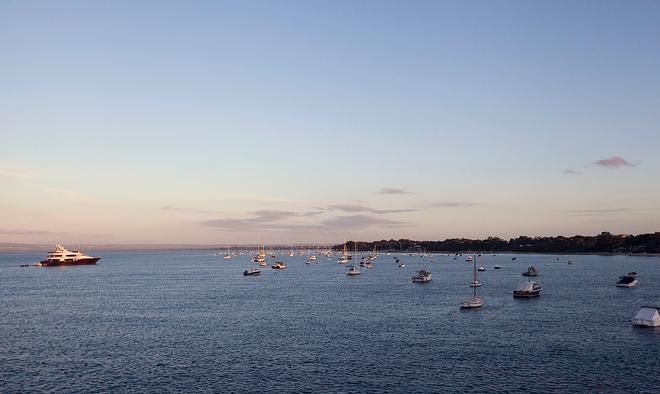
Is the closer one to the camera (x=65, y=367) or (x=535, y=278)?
(x=65, y=367)

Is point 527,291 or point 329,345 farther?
point 527,291

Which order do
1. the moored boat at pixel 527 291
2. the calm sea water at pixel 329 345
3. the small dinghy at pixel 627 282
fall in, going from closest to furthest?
the calm sea water at pixel 329 345 → the moored boat at pixel 527 291 → the small dinghy at pixel 627 282

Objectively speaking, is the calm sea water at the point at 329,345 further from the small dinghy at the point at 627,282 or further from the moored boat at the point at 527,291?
the small dinghy at the point at 627,282

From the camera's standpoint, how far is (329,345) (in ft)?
242

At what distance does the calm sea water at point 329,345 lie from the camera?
56781 mm

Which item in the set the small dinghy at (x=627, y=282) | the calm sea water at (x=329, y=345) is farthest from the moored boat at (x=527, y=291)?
the small dinghy at (x=627, y=282)

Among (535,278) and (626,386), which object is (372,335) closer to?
(626,386)

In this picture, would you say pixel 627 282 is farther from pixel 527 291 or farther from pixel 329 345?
pixel 329 345

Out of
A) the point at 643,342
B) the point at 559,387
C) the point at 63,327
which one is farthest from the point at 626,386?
the point at 63,327

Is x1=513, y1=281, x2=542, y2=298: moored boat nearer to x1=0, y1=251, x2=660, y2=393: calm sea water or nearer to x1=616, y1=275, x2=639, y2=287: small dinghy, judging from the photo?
x1=0, y1=251, x2=660, y2=393: calm sea water

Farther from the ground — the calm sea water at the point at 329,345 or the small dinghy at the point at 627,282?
the small dinghy at the point at 627,282

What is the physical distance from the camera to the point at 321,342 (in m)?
75.6

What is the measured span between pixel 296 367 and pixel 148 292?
335ft

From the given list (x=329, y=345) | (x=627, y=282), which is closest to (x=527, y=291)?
(x=627, y=282)
